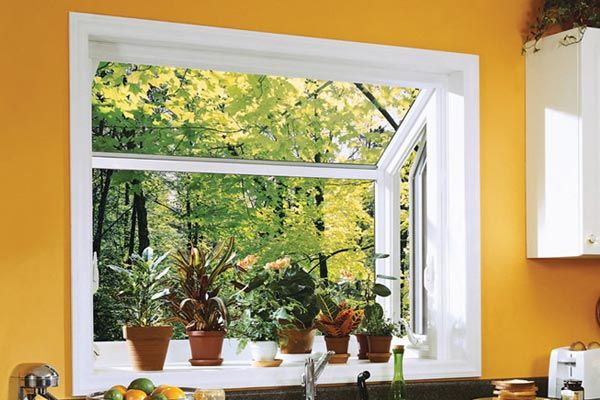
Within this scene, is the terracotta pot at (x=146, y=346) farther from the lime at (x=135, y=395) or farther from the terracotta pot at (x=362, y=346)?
the terracotta pot at (x=362, y=346)

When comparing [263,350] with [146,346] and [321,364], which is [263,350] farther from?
[146,346]

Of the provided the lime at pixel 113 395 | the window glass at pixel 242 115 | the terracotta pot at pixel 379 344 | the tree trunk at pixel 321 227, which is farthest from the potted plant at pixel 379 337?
the lime at pixel 113 395

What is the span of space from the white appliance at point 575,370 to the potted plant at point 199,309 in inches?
46.5

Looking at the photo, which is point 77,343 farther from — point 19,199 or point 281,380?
point 281,380

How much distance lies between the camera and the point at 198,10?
9.98 feet

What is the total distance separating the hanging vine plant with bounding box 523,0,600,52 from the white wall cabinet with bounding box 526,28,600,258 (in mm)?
23

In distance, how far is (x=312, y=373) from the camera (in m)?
2.96

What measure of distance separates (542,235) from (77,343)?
65.9 inches

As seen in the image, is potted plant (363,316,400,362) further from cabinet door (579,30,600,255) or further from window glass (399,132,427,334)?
cabinet door (579,30,600,255)

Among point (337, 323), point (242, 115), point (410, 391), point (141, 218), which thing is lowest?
point (410, 391)

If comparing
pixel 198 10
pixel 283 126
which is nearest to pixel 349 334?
pixel 283 126

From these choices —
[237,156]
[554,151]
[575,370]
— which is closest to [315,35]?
[237,156]

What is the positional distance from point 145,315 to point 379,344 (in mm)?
830

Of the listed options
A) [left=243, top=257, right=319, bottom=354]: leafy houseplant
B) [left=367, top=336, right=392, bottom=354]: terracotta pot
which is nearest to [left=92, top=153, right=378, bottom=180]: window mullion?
[left=243, top=257, right=319, bottom=354]: leafy houseplant
